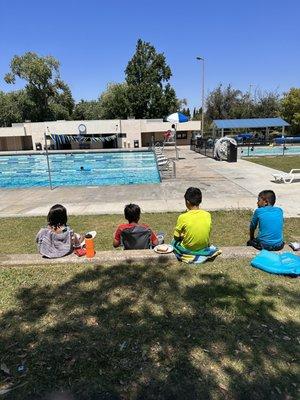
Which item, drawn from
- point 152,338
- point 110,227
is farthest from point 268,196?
point 110,227

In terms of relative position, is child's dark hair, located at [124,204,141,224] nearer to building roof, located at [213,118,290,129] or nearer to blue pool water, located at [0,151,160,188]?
blue pool water, located at [0,151,160,188]

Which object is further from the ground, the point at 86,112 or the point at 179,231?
the point at 86,112

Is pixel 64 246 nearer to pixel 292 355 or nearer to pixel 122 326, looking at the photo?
pixel 122 326

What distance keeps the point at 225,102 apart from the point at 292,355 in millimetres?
57113

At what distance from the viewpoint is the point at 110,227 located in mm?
7598

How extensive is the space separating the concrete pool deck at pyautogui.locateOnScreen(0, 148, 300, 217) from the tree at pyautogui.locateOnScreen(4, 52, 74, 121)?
1621 inches

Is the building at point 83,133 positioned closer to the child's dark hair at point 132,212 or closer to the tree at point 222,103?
the tree at point 222,103

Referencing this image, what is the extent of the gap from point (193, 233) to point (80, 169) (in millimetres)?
19521

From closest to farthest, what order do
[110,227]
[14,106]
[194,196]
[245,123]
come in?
[194,196] → [110,227] → [245,123] → [14,106]

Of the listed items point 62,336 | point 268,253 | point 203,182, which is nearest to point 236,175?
point 203,182

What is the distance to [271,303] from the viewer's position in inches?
138

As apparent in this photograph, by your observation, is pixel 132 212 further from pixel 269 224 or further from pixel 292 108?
pixel 292 108

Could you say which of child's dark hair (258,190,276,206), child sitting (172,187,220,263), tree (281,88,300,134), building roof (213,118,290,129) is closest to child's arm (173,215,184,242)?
child sitting (172,187,220,263)

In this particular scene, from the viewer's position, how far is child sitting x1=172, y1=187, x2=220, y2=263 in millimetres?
4297
